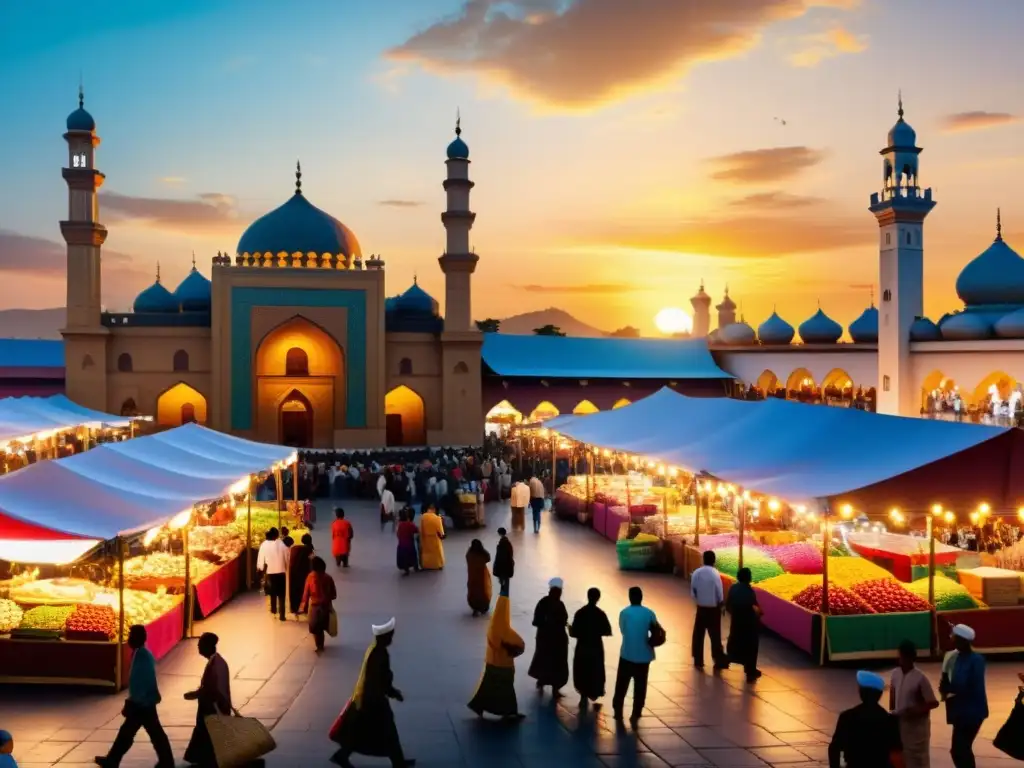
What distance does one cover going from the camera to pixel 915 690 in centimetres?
624

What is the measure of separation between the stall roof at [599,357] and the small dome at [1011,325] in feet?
39.1

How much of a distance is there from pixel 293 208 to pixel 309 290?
11.8 feet

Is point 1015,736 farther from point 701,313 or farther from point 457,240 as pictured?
point 701,313

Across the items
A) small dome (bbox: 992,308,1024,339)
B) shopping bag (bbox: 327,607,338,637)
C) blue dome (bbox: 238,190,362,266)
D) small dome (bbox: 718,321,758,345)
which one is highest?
blue dome (bbox: 238,190,362,266)

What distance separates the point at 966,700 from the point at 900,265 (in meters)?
28.2

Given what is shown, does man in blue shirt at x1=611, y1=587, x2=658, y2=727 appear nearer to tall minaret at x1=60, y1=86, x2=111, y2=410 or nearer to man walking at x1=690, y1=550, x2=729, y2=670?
man walking at x1=690, y1=550, x2=729, y2=670

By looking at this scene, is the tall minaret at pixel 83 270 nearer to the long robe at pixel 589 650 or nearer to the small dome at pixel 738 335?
the small dome at pixel 738 335

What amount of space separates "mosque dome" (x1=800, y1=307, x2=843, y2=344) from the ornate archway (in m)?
22.7

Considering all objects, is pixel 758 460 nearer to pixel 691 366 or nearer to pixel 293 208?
pixel 293 208

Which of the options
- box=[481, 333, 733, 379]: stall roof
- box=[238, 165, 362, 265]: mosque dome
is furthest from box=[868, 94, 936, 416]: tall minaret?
box=[238, 165, 362, 265]: mosque dome

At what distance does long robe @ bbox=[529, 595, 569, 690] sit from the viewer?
854 cm

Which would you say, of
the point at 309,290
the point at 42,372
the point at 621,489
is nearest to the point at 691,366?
the point at 309,290

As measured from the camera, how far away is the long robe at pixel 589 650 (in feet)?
26.8

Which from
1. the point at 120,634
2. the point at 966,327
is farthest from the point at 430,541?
the point at 966,327
